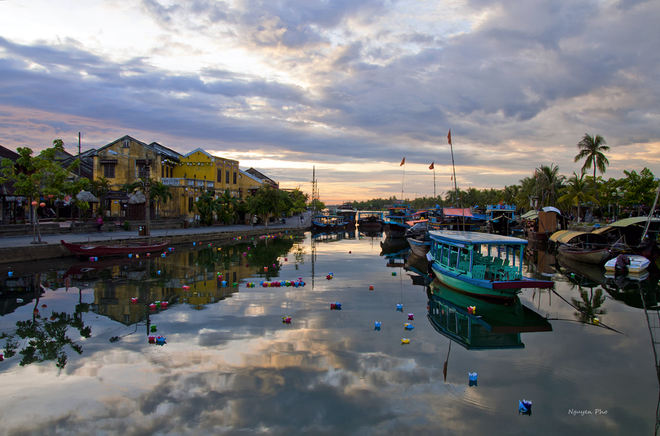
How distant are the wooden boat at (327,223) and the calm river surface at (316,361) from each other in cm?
4073

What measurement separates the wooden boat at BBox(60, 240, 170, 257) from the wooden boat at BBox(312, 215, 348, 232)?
3238cm

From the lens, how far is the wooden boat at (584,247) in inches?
966

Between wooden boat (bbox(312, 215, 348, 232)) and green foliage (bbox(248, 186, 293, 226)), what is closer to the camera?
green foliage (bbox(248, 186, 293, 226))

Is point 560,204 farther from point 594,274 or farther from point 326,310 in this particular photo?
point 326,310

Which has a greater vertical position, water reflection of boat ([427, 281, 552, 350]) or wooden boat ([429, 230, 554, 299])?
wooden boat ([429, 230, 554, 299])

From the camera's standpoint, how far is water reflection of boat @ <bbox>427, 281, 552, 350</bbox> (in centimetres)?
1107

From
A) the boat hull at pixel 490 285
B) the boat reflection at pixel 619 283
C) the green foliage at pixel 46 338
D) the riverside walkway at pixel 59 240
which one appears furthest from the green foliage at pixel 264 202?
the green foliage at pixel 46 338

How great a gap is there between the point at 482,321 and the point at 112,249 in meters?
22.1

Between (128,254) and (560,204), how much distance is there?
166ft

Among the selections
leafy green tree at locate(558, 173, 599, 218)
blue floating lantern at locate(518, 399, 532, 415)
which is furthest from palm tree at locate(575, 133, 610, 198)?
blue floating lantern at locate(518, 399, 532, 415)

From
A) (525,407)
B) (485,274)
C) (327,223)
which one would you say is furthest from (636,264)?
(327,223)

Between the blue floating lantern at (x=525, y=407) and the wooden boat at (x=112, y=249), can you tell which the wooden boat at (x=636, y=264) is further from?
the wooden boat at (x=112, y=249)

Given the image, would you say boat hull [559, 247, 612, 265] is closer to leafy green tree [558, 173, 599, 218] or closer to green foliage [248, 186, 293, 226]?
leafy green tree [558, 173, 599, 218]

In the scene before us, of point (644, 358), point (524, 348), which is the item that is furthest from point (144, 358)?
point (644, 358)
